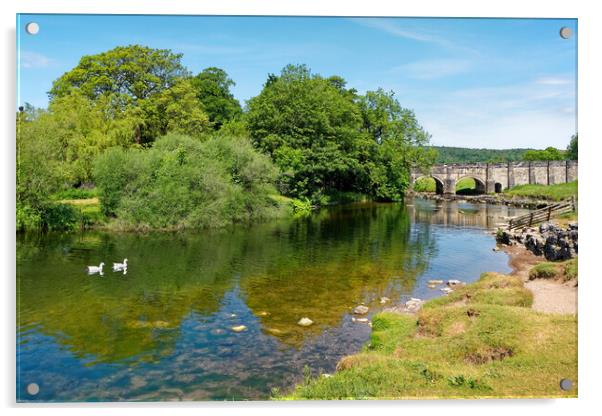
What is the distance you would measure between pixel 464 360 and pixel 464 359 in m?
0.03

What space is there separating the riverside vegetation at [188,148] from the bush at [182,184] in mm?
69

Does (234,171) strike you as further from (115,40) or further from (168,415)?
(168,415)

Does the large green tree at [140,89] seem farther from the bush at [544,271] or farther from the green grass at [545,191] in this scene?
the bush at [544,271]

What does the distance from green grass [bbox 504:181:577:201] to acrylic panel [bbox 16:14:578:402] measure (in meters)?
0.54

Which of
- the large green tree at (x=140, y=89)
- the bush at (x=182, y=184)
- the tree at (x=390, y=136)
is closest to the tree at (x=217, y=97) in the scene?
the large green tree at (x=140, y=89)

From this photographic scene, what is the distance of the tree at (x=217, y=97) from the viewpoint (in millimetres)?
57000

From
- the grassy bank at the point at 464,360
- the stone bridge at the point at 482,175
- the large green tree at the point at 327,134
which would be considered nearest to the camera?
the grassy bank at the point at 464,360

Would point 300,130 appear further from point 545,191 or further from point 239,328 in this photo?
point 239,328

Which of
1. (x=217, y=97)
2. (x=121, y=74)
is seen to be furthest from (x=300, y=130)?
(x=217, y=97)

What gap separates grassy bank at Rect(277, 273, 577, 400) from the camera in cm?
947

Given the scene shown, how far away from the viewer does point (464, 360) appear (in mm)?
10547

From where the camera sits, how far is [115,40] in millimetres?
12789

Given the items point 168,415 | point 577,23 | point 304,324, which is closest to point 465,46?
point 577,23
